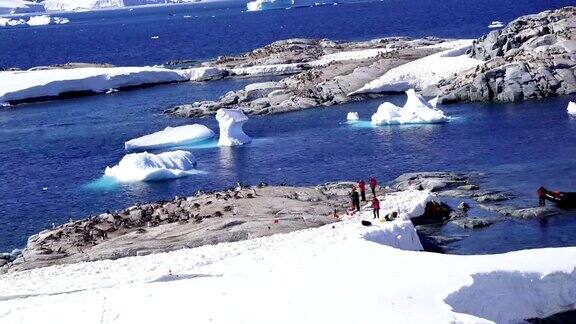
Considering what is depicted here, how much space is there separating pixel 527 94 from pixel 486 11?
117355mm

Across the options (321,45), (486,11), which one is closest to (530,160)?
(321,45)

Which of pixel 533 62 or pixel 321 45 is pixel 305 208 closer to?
pixel 533 62

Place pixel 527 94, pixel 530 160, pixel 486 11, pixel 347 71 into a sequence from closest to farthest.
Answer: pixel 530 160
pixel 527 94
pixel 347 71
pixel 486 11

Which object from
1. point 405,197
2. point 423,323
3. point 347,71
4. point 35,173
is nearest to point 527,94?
point 347,71

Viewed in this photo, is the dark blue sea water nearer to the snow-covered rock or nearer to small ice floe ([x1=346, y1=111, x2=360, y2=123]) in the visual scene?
small ice floe ([x1=346, y1=111, x2=360, y2=123])

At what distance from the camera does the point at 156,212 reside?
49.8 meters

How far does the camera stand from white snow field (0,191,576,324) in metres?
28.9

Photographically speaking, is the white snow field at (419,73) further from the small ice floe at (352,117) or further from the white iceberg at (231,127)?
the white iceberg at (231,127)

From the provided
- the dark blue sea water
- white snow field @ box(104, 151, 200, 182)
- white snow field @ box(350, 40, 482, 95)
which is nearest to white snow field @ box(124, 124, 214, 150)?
the dark blue sea water

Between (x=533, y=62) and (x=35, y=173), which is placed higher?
(x=533, y=62)

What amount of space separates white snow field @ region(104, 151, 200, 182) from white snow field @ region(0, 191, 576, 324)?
24.4 m

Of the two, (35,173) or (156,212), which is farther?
(35,173)

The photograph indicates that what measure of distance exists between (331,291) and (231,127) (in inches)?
1693

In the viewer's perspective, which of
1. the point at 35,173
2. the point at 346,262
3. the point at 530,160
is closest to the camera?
the point at 346,262
